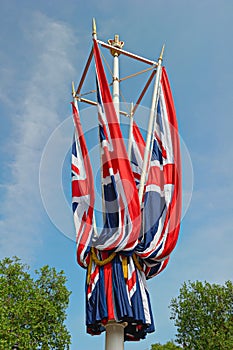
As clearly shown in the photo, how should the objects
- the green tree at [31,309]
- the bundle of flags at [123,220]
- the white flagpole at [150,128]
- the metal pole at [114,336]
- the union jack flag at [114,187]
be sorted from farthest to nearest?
the green tree at [31,309] < the white flagpole at [150,128] < the union jack flag at [114,187] < the bundle of flags at [123,220] < the metal pole at [114,336]

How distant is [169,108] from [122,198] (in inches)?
141

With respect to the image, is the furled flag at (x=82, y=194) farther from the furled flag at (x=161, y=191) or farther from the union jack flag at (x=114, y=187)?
the furled flag at (x=161, y=191)

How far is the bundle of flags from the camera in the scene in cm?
1209

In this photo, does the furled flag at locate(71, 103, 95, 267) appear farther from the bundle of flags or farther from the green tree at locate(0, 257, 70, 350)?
the green tree at locate(0, 257, 70, 350)

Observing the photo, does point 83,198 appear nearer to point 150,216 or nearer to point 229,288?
point 150,216

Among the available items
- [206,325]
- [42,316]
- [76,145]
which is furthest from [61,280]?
[76,145]

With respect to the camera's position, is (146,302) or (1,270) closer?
(146,302)

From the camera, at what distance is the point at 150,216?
1321 centimetres

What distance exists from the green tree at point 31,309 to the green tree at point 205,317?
5.09m

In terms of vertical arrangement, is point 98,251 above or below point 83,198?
below

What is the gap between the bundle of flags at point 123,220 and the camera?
12094 mm

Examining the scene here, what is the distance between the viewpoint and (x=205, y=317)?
21.6 meters

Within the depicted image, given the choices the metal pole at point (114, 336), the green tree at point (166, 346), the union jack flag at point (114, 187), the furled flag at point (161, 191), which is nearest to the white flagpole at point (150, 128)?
the furled flag at point (161, 191)

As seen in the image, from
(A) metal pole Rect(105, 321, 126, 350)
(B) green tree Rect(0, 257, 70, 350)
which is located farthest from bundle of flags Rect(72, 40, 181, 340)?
(B) green tree Rect(0, 257, 70, 350)
